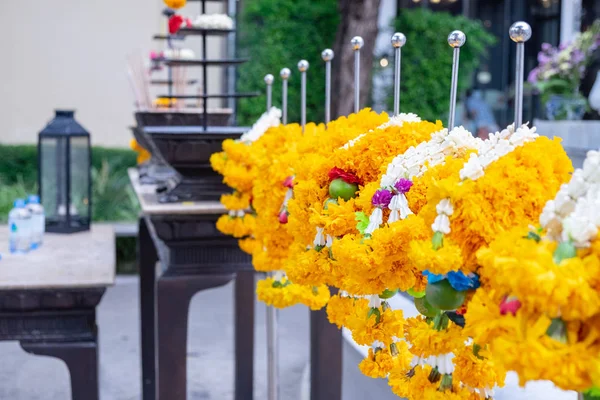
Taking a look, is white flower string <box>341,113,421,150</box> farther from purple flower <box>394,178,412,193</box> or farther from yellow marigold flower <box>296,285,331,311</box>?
yellow marigold flower <box>296,285,331,311</box>

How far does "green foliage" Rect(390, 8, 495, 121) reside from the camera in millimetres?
9453

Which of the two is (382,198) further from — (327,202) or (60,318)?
(60,318)

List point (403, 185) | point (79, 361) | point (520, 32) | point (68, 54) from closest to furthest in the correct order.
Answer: point (520, 32) → point (403, 185) → point (79, 361) → point (68, 54)

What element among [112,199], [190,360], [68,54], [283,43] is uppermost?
[283,43]

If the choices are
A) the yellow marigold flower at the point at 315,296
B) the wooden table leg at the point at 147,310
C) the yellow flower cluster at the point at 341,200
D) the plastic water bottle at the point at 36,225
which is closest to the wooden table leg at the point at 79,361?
the plastic water bottle at the point at 36,225

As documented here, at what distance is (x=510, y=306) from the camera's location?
0.91 metres

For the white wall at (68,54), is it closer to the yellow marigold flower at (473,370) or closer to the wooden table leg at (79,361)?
the wooden table leg at (79,361)

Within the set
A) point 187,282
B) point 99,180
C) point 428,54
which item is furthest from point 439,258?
point 428,54

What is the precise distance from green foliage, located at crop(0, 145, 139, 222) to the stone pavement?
61.3 inches

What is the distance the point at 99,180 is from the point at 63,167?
3.99 m

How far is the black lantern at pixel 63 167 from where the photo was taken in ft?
13.9

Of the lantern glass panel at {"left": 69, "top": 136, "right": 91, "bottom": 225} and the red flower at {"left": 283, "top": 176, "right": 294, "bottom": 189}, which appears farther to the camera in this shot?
the lantern glass panel at {"left": 69, "top": 136, "right": 91, "bottom": 225}

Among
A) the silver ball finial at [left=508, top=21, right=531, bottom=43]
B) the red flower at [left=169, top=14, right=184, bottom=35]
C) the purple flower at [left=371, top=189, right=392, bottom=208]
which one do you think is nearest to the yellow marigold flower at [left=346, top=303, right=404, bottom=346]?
the purple flower at [left=371, top=189, right=392, bottom=208]

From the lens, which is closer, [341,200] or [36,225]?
[341,200]
